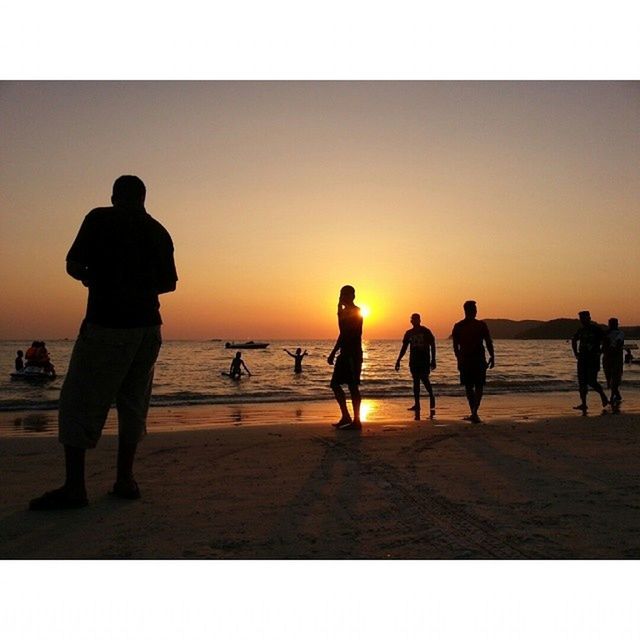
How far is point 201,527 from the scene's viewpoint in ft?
11.0

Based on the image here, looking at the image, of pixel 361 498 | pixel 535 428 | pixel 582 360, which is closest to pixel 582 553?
pixel 361 498

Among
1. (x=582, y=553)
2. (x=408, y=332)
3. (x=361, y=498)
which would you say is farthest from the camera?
(x=408, y=332)

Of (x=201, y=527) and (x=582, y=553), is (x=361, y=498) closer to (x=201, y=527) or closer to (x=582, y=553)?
(x=201, y=527)

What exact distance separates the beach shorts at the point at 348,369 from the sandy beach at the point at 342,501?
1353mm

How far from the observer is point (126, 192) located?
386cm

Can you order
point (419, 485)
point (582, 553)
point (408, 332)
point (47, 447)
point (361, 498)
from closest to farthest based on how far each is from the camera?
point (582, 553), point (361, 498), point (419, 485), point (47, 447), point (408, 332)

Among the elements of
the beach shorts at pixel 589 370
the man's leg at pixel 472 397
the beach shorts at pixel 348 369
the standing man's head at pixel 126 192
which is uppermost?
the standing man's head at pixel 126 192

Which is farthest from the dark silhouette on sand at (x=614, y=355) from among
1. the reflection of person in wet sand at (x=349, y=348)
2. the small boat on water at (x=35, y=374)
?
the small boat on water at (x=35, y=374)

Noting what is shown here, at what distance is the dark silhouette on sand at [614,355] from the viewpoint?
1166 cm

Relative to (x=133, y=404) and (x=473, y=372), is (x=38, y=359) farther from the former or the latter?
(x=133, y=404)

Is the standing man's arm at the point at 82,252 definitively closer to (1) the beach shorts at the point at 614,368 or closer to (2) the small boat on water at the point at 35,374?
(1) the beach shorts at the point at 614,368

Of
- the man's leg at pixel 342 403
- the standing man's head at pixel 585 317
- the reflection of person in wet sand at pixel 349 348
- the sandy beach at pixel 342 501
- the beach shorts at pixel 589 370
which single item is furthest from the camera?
the beach shorts at pixel 589 370

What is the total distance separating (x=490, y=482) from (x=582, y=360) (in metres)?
7.59

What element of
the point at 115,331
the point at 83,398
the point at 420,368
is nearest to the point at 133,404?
the point at 83,398
